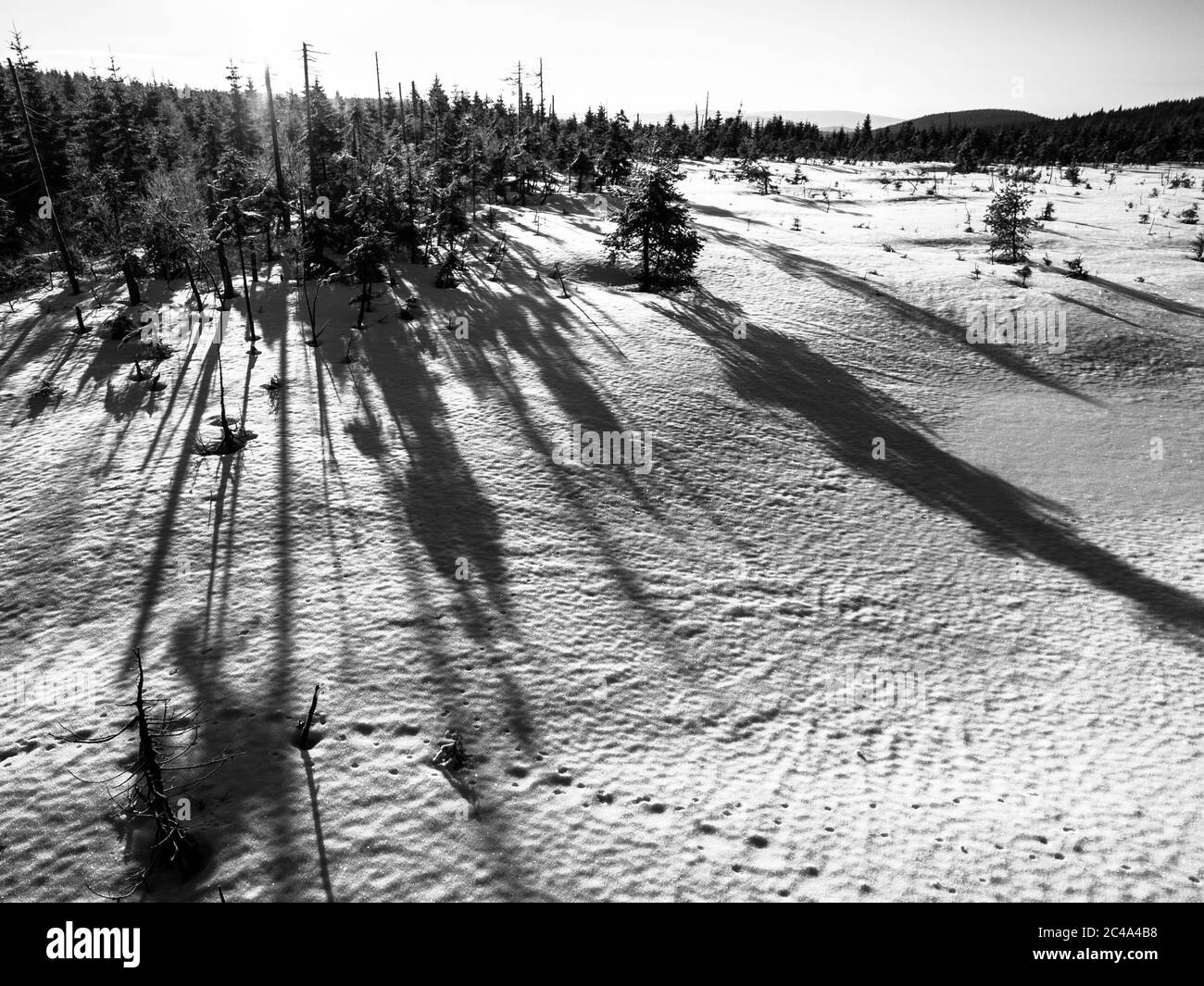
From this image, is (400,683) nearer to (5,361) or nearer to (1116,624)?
(1116,624)

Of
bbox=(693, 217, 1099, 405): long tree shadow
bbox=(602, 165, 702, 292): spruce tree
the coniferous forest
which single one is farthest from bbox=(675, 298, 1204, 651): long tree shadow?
the coniferous forest

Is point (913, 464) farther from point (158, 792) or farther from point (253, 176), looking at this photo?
point (253, 176)

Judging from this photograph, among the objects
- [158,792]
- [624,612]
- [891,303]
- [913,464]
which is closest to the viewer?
[158,792]

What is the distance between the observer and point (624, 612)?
1580 centimetres

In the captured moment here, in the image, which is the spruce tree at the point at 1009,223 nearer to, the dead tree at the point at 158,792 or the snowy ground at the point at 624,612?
the snowy ground at the point at 624,612

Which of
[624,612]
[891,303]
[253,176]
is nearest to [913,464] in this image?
[624,612]

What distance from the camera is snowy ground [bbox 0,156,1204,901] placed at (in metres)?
10.2

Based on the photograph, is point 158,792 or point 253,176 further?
point 253,176

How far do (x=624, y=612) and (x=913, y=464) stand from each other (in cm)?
1477

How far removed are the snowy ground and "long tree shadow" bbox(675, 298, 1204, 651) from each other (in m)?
0.16

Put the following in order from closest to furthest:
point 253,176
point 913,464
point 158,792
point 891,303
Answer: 1. point 158,792
2. point 913,464
3. point 891,303
4. point 253,176

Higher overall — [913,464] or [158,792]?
[913,464]

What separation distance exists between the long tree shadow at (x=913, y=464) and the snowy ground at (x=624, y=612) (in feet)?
0.51

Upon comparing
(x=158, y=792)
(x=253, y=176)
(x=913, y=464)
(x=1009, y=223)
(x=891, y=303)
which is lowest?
(x=158, y=792)
